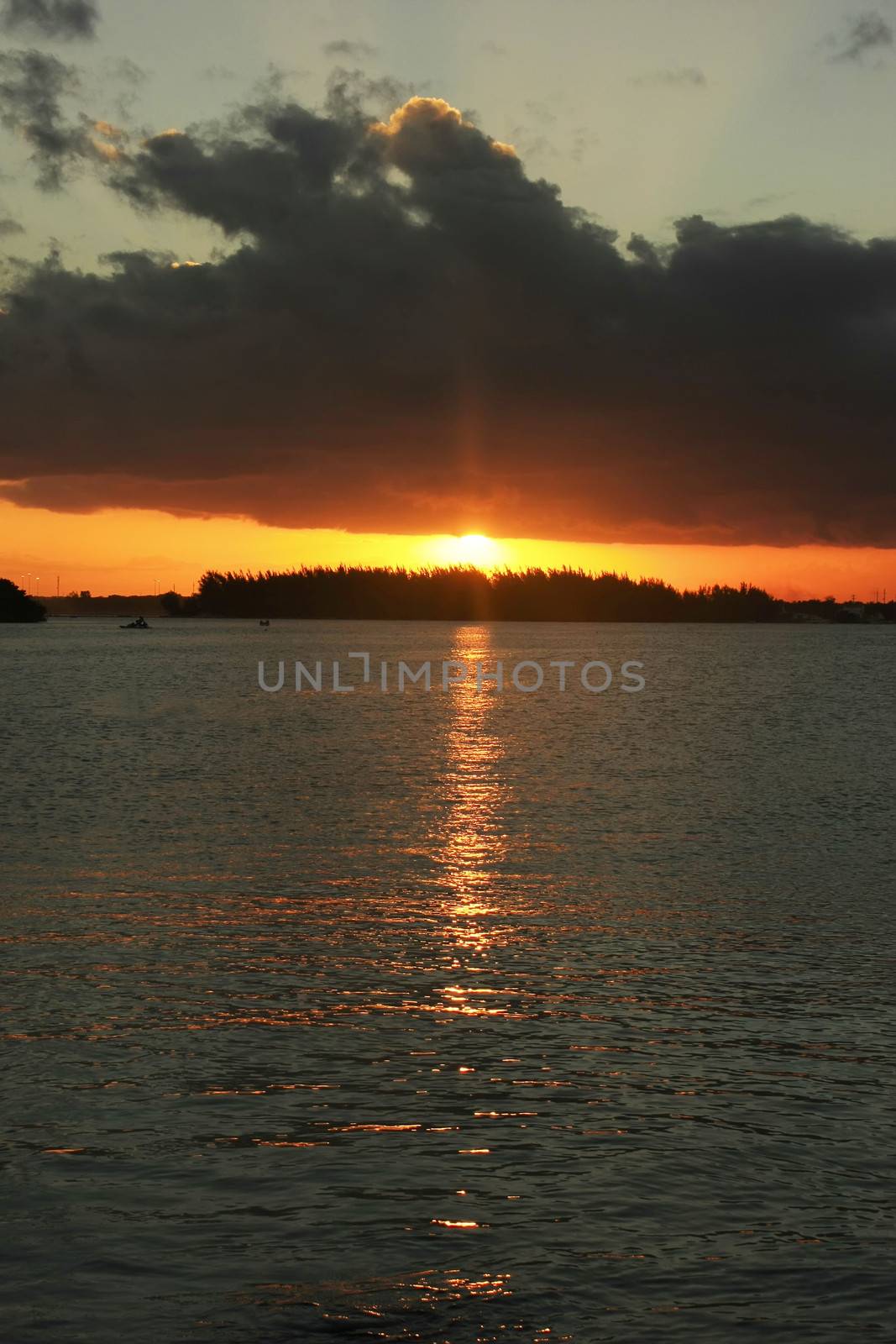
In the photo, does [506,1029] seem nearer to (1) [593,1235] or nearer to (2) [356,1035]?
(2) [356,1035]

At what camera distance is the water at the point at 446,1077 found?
8.86 metres

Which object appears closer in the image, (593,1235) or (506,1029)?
(593,1235)

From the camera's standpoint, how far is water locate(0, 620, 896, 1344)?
8.86 m

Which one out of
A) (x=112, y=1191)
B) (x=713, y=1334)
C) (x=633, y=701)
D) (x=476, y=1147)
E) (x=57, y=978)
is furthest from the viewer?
(x=633, y=701)

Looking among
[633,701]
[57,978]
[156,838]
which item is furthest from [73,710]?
[57,978]

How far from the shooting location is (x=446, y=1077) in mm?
13117

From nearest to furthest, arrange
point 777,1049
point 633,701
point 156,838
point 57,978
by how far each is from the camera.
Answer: point 777,1049, point 57,978, point 156,838, point 633,701

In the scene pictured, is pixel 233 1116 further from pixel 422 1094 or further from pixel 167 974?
pixel 167 974

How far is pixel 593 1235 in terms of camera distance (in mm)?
9625

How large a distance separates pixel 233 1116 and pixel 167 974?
5.38 m

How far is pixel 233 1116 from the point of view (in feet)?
39.3

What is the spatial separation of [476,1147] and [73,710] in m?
69.9

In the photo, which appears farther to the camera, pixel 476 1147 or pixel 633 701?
pixel 633 701

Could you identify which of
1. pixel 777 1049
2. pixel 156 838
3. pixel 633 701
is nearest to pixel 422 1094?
pixel 777 1049
